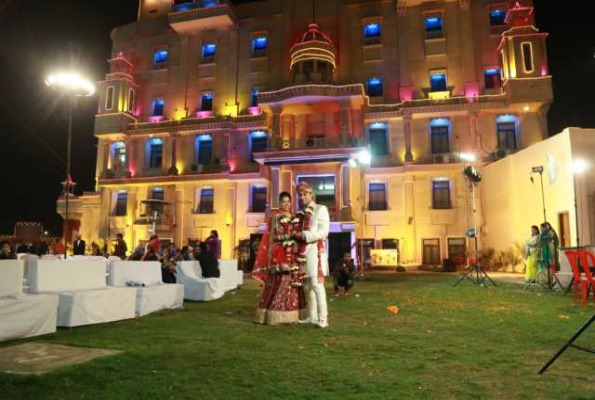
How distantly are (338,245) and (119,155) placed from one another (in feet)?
58.5

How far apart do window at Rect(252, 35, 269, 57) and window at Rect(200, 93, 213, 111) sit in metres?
4.25

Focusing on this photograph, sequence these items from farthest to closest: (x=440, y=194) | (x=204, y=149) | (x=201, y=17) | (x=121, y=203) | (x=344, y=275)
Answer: (x=121, y=203)
(x=201, y=17)
(x=204, y=149)
(x=440, y=194)
(x=344, y=275)

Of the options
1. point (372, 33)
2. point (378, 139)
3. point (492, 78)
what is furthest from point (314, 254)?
point (372, 33)

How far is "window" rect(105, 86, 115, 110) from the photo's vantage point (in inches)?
1227

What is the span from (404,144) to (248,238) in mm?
11353

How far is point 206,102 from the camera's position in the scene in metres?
31.0

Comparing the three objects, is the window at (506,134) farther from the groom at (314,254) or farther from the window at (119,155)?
the window at (119,155)

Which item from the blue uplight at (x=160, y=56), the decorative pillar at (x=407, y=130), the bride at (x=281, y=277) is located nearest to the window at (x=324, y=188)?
the decorative pillar at (x=407, y=130)

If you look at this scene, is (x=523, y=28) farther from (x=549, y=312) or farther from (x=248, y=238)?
(x=549, y=312)

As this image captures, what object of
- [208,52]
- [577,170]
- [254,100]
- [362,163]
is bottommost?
[577,170]

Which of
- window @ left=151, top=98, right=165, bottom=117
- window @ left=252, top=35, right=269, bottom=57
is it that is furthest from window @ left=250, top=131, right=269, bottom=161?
window @ left=151, top=98, right=165, bottom=117

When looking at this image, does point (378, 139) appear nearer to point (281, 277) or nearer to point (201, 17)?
point (201, 17)

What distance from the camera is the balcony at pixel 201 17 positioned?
1185 inches

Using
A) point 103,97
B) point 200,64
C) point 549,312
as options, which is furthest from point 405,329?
point 103,97
